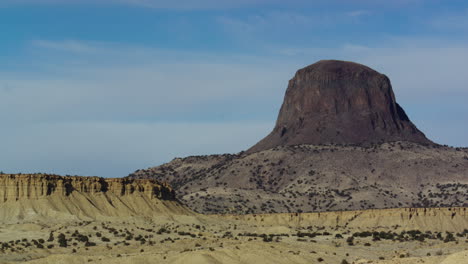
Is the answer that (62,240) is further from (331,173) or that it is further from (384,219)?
(331,173)

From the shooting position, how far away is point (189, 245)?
66.0 meters

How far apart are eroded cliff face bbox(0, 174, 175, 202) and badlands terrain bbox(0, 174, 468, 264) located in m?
0.10

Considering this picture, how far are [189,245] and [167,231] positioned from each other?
15669mm

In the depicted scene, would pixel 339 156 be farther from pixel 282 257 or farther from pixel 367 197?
pixel 282 257

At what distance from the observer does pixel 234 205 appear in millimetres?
149000

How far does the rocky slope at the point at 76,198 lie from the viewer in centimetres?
8175

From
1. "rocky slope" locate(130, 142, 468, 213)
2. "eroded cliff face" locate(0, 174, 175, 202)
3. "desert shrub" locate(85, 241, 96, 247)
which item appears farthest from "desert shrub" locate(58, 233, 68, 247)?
"rocky slope" locate(130, 142, 468, 213)

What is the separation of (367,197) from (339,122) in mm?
45223

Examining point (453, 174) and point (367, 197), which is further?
point (453, 174)

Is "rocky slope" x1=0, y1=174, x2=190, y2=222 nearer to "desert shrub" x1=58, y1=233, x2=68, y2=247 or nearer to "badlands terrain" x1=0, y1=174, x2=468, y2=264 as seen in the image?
"badlands terrain" x1=0, y1=174, x2=468, y2=264

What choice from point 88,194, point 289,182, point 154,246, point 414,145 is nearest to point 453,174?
point 414,145

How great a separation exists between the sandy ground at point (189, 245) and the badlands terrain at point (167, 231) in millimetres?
93

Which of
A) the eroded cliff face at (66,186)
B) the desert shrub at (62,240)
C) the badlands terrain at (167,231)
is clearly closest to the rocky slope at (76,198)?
the eroded cliff face at (66,186)

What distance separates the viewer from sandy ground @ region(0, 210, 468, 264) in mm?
52656
